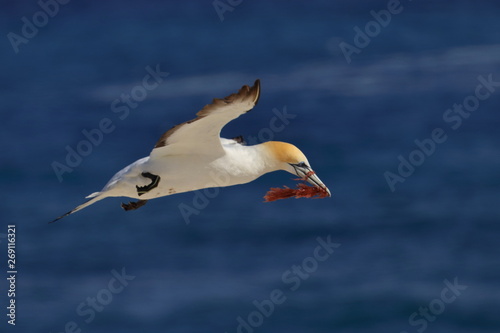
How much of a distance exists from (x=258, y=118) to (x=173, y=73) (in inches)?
126

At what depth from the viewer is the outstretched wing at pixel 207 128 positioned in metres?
7.96

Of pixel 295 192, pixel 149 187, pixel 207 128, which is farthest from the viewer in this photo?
pixel 295 192

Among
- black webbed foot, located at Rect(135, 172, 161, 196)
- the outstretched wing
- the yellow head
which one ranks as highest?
the outstretched wing

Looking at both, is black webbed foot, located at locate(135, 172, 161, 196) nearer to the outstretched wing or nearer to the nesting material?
the outstretched wing

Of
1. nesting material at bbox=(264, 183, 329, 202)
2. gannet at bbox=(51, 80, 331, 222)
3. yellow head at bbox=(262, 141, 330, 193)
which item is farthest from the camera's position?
yellow head at bbox=(262, 141, 330, 193)

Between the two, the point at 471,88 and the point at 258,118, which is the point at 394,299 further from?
the point at 471,88

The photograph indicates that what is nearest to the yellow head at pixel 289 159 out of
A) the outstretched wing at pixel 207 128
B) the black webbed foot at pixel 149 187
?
the outstretched wing at pixel 207 128

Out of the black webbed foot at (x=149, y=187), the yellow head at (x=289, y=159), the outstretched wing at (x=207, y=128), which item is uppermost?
the outstretched wing at (x=207, y=128)

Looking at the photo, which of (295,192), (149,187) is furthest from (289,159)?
(149,187)

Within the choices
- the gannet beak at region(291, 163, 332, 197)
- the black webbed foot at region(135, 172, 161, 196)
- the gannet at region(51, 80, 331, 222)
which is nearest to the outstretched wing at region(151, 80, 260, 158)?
the gannet at region(51, 80, 331, 222)

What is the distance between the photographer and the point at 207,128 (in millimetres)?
8539

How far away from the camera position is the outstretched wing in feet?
26.1

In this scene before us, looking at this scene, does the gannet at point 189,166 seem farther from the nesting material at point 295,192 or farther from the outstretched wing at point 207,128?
the nesting material at point 295,192

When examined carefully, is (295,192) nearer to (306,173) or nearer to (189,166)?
(306,173)
